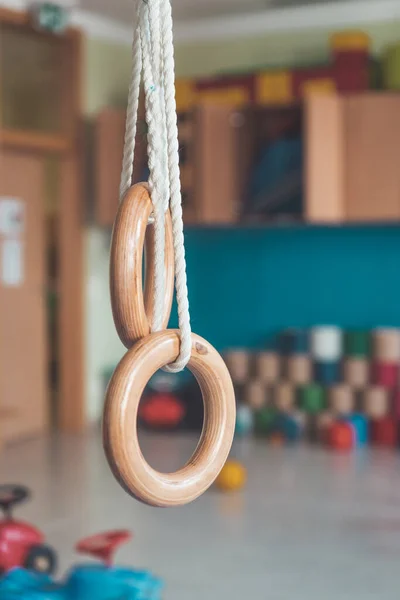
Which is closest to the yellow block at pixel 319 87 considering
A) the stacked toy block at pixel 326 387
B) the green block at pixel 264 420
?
the stacked toy block at pixel 326 387

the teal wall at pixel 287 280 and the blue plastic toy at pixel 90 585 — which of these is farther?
the teal wall at pixel 287 280

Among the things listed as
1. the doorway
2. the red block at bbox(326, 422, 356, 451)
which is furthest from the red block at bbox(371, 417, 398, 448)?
the doorway

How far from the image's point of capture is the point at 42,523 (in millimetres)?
3680

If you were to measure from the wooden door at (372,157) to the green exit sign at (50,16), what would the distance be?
1.84m

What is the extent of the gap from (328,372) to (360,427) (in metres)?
0.39

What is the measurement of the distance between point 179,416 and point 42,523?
1999 millimetres

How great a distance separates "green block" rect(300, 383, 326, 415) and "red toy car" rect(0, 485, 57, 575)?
2703 millimetres

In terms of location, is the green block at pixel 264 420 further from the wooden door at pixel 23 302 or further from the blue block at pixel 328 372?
the wooden door at pixel 23 302

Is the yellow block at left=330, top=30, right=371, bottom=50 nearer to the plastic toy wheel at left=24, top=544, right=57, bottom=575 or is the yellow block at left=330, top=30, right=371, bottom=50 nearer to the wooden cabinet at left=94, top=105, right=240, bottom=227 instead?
the wooden cabinet at left=94, top=105, right=240, bottom=227

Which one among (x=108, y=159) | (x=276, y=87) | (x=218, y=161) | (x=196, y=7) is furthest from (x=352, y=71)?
(x=108, y=159)

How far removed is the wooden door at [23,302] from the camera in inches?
212

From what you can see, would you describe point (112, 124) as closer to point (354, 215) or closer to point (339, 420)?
point (354, 215)

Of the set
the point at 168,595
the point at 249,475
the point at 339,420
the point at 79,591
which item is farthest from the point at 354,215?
the point at 79,591

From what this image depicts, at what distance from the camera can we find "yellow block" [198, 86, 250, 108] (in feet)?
18.1
